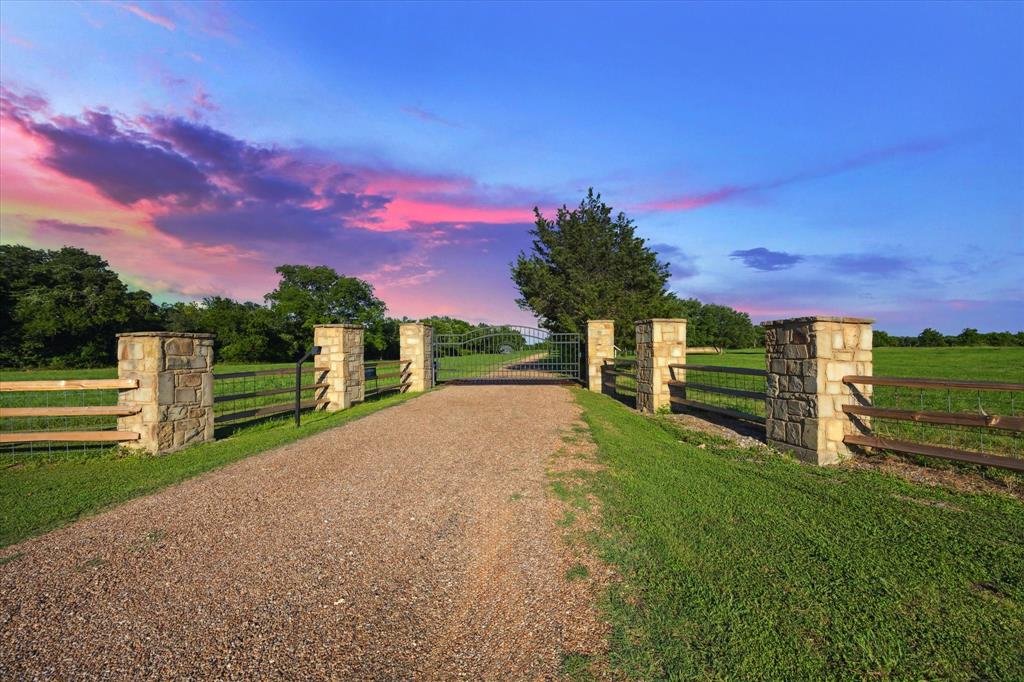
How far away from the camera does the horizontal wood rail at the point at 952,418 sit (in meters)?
4.66

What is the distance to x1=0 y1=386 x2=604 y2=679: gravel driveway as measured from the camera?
2.33 metres

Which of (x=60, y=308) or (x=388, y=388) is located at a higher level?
(x=60, y=308)

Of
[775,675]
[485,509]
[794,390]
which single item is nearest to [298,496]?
[485,509]

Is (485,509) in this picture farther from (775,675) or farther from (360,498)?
(775,675)

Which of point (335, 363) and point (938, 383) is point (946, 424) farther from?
point (335, 363)

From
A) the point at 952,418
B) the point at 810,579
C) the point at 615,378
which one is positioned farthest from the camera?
the point at 615,378

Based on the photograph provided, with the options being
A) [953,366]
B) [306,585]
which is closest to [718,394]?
[306,585]

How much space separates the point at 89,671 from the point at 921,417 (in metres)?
7.46

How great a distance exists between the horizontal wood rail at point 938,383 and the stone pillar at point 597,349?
9198 millimetres

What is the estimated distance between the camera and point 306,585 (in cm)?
301

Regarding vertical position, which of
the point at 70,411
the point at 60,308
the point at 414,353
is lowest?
the point at 70,411

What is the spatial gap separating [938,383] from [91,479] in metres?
10.2

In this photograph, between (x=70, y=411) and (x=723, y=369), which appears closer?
(x=70, y=411)

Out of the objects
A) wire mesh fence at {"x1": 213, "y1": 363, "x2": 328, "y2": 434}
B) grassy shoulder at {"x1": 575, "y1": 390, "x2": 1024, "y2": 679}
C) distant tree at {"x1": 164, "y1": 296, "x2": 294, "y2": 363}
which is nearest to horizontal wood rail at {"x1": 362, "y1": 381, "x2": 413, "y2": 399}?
wire mesh fence at {"x1": 213, "y1": 363, "x2": 328, "y2": 434}
